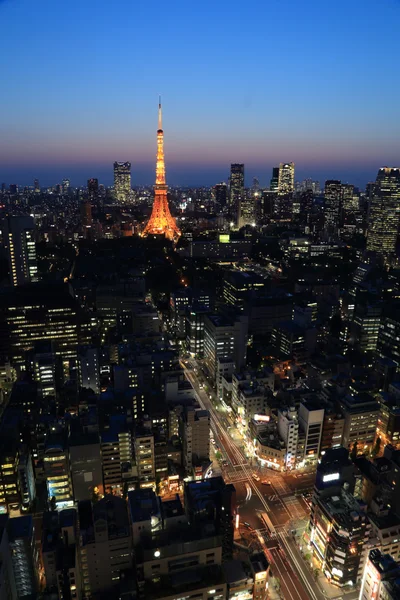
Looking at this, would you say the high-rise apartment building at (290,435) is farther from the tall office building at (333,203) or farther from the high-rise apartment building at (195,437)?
the tall office building at (333,203)

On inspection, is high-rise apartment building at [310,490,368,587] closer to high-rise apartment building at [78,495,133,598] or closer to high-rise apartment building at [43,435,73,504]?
high-rise apartment building at [78,495,133,598]

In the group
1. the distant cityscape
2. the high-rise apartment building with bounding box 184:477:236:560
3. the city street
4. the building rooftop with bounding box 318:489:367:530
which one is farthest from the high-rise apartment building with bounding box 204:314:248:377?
the building rooftop with bounding box 318:489:367:530

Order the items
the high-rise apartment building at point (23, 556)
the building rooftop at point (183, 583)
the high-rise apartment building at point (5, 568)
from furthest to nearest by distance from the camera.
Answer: the high-rise apartment building at point (23, 556) → the building rooftop at point (183, 583) → the high-rise apartment building at point (5, 568)

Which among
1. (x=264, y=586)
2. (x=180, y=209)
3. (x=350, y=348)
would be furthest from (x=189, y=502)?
(x=180, y=209)

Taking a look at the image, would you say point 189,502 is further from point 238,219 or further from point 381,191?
point 238,219

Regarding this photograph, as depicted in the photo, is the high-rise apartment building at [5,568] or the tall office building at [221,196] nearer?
the high-rise apartment building at [5,568]

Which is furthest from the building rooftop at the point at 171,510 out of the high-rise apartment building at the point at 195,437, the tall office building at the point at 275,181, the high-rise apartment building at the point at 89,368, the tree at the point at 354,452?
the tall office building at the point at 275,181
